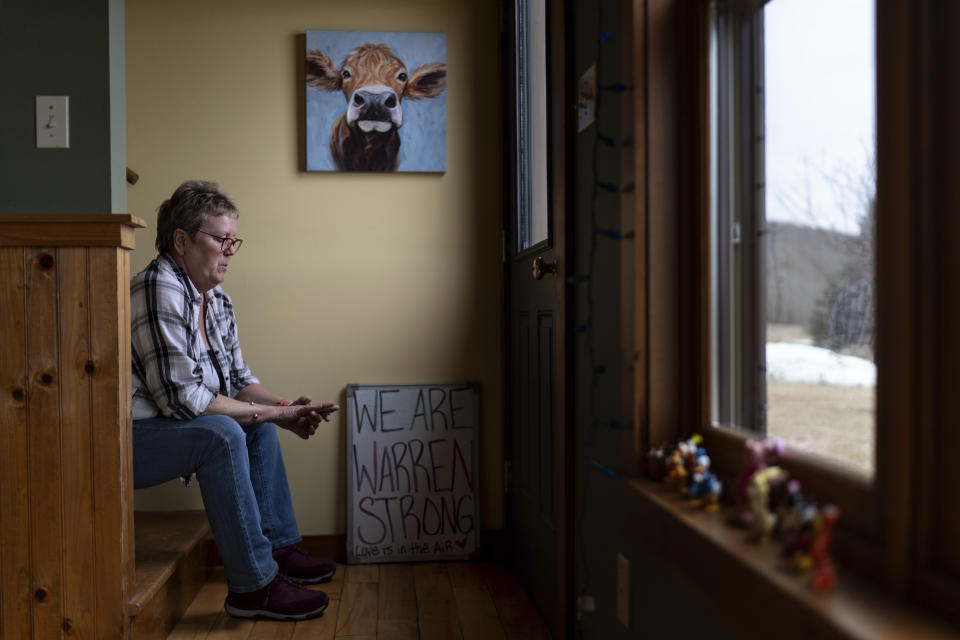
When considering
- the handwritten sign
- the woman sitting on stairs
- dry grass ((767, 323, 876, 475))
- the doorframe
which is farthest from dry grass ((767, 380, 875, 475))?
the handwritten sign

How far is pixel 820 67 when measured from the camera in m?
1.07

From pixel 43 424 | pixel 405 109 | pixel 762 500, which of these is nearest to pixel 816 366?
pixel 762 500

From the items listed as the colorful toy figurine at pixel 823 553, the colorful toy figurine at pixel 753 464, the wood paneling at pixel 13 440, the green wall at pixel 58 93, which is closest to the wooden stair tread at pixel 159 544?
the wood paneling at pixel 13 440

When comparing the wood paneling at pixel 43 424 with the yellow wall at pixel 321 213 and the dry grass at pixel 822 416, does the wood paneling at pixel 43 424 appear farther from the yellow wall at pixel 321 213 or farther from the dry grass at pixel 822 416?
the dry grass at pixel 822 416

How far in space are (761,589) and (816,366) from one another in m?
0.32

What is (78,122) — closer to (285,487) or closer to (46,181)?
(46,181)

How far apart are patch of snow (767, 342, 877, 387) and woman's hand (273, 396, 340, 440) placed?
1.59 metres

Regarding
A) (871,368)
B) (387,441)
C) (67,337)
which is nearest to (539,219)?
(387,441)

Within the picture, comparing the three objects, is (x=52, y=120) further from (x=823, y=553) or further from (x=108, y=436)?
(x=823, y=553)

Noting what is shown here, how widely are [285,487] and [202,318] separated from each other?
0.61 meters

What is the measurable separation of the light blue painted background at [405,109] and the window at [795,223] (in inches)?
67.7

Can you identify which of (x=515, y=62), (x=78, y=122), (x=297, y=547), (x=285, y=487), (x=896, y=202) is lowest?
(x=297, y=547)

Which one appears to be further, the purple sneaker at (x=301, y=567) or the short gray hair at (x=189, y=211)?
the purple sneaker at (x=301, y=567)

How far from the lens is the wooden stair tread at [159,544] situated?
6.65 feet
